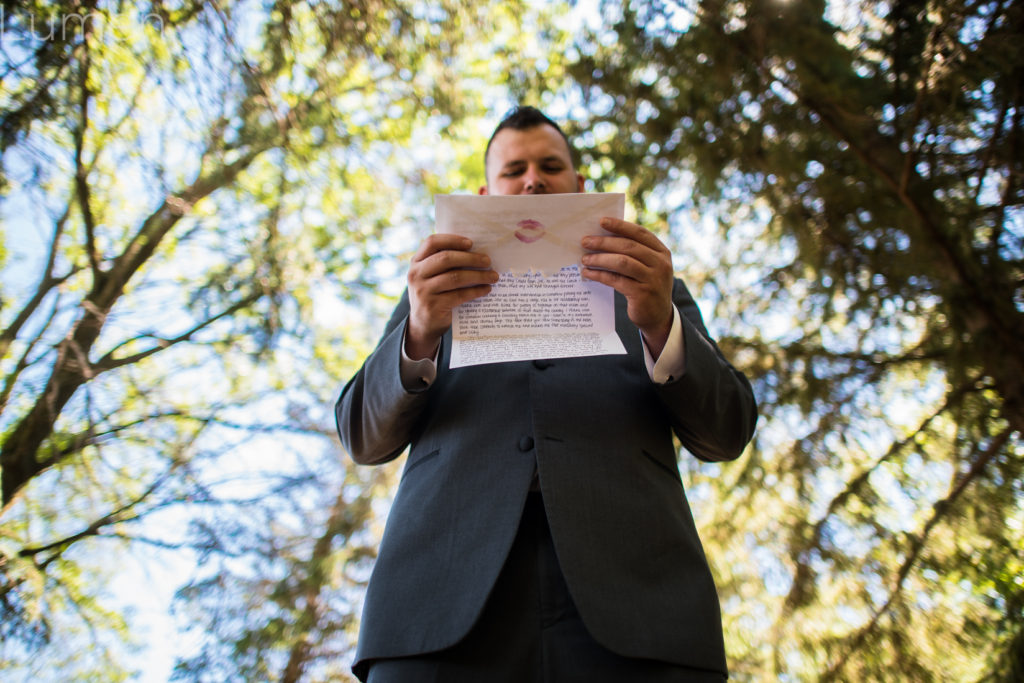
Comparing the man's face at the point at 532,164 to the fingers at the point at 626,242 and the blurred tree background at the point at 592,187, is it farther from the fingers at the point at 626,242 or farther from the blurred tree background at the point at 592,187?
the blurred tree background at the point at 592,187

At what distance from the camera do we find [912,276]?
98.8 inches

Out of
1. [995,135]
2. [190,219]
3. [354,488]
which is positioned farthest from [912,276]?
[190,219]

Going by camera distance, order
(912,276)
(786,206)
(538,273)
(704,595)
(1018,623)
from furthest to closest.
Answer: (786,206) → (912,276) → (1018,623) → (538,273) → (704,595)

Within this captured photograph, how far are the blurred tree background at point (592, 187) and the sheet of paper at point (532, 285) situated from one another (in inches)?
66.5

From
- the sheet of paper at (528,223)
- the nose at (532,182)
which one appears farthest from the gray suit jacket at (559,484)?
the nose at (532,182)

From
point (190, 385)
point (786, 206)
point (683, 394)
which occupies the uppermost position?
point (786, 206)

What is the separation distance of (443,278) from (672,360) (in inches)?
20.1

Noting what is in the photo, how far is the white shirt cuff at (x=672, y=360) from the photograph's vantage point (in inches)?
51.1

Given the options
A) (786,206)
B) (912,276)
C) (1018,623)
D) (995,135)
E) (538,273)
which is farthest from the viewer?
(786,206)

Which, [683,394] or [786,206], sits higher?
[786,206]

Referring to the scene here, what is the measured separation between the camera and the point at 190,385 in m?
3.17

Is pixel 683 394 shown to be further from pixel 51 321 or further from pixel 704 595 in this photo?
pixel 51 321

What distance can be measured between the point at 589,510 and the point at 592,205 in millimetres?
596

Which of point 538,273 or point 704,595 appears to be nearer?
point 704,595
